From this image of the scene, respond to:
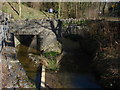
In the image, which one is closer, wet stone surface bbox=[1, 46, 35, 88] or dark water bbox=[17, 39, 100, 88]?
wet stone surface bbox=[1, 46, 35, 88]

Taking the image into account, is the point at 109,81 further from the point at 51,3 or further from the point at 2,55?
the point at 51,3

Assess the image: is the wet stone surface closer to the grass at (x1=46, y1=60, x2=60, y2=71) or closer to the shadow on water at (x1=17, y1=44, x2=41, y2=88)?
the shadow on water at (x1=17, y1=44, x2=41, y2=88)

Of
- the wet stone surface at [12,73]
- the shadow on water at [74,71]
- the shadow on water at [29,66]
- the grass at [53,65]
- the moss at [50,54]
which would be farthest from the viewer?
the moss at [50,54]

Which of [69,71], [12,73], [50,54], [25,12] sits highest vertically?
[25,12]

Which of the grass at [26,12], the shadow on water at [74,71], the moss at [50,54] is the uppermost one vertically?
the grass at [26,12]

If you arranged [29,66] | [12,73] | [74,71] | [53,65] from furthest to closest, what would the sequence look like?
1. [29,66]
2. [53,65]
3. [74,71]
4. [12,73]

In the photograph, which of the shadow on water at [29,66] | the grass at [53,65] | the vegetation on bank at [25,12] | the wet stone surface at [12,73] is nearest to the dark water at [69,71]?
the shadow on water at [29,66]

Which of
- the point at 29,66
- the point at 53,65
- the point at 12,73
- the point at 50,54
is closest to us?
the point at 12,73

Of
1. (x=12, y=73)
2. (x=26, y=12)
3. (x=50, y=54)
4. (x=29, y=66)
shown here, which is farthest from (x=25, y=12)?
(x=12, y=73)

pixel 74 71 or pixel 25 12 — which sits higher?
pixel 25 12

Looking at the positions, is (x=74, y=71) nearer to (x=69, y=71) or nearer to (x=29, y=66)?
(x=69, y=71)

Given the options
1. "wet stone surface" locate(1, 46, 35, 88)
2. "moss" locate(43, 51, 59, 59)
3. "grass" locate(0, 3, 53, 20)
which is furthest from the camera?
"grass" locate(0, 3, 53, 20)

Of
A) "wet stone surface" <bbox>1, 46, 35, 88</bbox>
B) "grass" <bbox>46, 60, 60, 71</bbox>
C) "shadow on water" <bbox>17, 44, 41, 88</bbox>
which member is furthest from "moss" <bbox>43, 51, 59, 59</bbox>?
"wet stone surface" <bbox>1, 46, 35, 88</bbox>

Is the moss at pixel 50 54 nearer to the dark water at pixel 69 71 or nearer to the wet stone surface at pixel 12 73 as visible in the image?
the dark water at pixel 69 71
